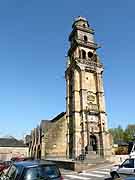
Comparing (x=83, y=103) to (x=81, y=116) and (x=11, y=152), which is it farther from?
(x=11, y=152)

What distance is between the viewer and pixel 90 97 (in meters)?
37.7

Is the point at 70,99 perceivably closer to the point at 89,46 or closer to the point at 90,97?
the point at 90,97

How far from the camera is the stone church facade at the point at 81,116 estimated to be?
3444 centimetres

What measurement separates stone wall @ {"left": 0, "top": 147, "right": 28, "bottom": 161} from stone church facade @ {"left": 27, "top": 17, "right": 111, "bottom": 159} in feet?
57.1

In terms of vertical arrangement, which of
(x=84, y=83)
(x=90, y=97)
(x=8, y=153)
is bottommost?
(x=8, y=153)

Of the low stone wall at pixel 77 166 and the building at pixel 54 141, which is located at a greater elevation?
the building at pixel 54 141

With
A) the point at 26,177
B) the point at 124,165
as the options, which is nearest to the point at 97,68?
the point at 124,165

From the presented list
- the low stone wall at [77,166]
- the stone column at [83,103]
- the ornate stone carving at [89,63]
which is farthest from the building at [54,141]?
the low stone wall at [77,166]

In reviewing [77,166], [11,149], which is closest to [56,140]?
[77,166]

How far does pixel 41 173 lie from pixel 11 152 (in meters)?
49.6

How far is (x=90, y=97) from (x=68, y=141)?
27.7 ft

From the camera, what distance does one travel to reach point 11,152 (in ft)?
172

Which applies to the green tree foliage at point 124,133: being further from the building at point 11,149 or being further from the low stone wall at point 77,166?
the low stone wall at point 77,166

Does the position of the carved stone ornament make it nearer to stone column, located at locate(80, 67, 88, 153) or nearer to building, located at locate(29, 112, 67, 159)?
stone column, located at locate(80, 67, 88, 153)
